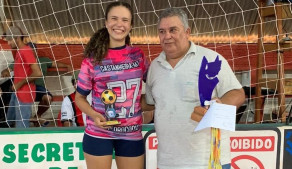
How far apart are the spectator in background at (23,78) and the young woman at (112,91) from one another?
110 centimetres

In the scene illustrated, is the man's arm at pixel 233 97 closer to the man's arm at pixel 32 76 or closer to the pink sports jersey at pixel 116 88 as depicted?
the pink sports jersey at pixel 116 88

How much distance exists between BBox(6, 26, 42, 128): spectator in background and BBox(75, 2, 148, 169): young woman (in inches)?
43.2

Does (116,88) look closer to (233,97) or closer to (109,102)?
(109,102)

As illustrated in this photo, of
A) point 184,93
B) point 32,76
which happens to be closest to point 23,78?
point 32,76

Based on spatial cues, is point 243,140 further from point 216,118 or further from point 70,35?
Result: point 70,35

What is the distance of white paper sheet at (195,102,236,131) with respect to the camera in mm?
927

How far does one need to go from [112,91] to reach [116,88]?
21mm

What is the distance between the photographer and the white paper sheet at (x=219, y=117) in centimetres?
93

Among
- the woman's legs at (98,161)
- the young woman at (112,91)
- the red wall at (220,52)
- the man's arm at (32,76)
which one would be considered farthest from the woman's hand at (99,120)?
the red wall at (220,52)

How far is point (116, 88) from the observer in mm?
1228

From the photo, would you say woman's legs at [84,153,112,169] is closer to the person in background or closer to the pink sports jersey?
the pink sports jersey

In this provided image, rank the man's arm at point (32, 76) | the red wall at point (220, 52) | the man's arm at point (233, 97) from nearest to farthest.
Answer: the man's arm at point (233, 97)
the man's arm at point (32, 76)
the red wall at point (220, 52)

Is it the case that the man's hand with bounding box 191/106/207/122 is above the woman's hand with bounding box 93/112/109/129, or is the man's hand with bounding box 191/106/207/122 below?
above

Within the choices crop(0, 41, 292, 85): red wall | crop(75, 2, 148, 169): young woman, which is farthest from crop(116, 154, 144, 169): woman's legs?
crop(0, 41, 292, 85): red wall
